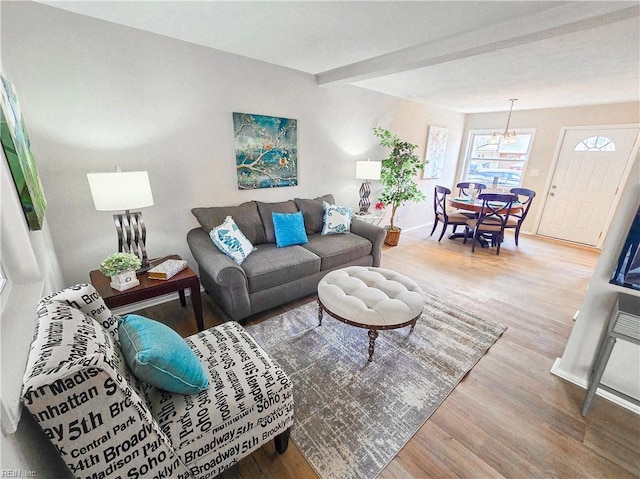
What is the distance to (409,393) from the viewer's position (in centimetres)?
173

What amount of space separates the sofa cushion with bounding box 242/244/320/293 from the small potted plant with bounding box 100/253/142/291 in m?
0.78

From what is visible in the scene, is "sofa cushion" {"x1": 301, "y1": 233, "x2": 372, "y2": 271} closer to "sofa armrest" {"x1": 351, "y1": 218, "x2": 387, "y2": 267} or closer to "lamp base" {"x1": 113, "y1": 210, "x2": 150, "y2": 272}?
"sofa armrest" {"x1": 351, "y1": 218, "x2": 387, "y2": 267}

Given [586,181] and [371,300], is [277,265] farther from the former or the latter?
[586,181]

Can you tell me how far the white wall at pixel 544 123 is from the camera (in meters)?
4.25

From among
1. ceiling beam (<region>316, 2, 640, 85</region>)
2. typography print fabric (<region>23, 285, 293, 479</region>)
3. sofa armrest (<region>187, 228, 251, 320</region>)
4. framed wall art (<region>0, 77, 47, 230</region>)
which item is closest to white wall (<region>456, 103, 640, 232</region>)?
ceiling beam (<region>316, 2, 640, 85</region>)

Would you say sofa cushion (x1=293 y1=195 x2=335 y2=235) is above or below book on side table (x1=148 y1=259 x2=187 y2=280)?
above

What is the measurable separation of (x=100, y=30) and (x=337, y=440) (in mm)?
3128

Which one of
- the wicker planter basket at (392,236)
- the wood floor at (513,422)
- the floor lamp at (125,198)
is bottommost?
the wood floor at (513,422)

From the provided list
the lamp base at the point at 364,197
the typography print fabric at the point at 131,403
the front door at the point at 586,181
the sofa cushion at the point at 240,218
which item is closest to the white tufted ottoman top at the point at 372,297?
the typography print fabric at the point at 131,403

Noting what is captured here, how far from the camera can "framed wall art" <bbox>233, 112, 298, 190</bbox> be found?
9.33ft

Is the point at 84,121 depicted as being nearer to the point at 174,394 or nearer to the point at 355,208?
the point at 174,394

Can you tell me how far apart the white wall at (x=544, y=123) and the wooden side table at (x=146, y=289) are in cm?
603

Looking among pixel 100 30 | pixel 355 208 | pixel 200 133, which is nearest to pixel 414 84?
pixel 355 208

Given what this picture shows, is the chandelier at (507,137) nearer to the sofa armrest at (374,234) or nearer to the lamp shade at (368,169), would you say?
the lamp shade at (368,169)
